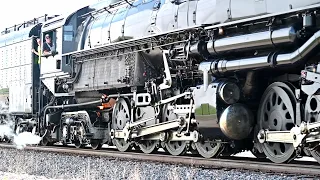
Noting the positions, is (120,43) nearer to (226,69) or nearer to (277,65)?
(226,69)

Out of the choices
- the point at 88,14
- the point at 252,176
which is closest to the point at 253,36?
the point at 252,176

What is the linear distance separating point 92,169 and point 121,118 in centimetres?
277

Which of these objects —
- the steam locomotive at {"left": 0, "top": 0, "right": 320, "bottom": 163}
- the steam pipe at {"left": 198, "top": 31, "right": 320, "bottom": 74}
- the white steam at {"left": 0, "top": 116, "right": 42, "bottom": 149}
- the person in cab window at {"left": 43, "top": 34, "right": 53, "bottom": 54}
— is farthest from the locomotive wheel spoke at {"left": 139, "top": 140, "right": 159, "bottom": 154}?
the person in cab window at {"left": 43, "top": 34, "right": 53, "bottom": 54}

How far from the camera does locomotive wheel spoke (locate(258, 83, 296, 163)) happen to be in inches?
354

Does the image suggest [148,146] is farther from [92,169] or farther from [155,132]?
[92,169]

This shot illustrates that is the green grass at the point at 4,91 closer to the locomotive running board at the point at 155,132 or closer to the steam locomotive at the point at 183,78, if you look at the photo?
the steam locomotive at the point at 183,78

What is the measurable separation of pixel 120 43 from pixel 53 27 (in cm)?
443

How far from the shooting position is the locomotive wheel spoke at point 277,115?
9.00 metres

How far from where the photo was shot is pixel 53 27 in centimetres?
1664

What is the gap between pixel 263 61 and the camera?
878cm

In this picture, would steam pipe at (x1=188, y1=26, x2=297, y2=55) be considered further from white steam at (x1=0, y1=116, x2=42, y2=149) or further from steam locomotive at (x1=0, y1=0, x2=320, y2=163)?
white steam at (x1=0, y1=116, x2=42, y2=149)

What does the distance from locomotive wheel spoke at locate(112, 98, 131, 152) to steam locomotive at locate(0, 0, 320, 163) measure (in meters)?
0.03

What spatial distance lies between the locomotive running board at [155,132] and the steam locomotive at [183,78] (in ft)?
0.09

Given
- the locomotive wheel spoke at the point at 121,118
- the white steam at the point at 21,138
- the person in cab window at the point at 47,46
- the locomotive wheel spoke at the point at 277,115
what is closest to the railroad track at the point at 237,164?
the locomotive wheel spoke at the point at 277,115
